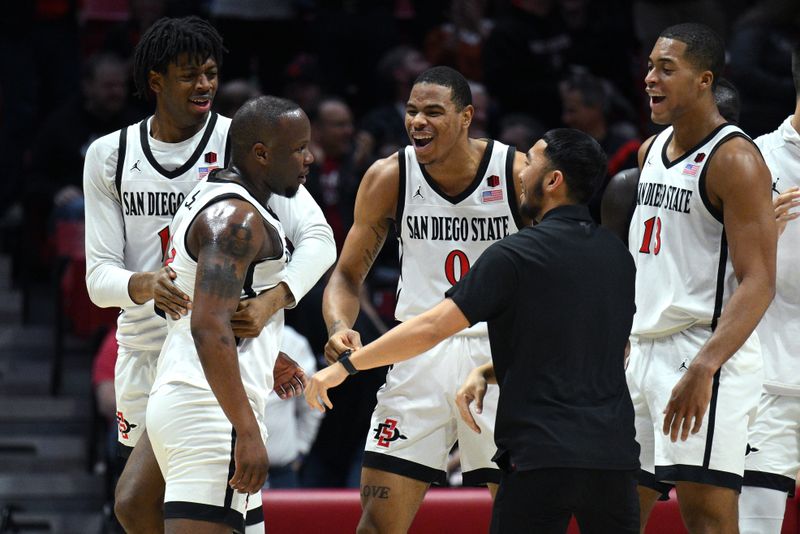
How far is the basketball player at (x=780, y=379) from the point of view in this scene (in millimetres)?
5305

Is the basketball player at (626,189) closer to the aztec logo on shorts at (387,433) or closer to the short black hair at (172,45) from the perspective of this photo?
the aztec logo on shorts at (387,433)

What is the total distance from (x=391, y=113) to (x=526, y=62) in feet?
3.92

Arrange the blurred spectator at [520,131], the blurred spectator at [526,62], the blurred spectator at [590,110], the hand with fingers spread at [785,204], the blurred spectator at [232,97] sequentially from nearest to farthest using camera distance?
the hand with fingers spread at [785,204]
the blurred spectator at [590,110]
the blurred spectator at [232,97]
the blurred spectator at [520,131]
the blurred spectator at [526,62]

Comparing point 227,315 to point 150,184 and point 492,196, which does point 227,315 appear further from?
point 492,196

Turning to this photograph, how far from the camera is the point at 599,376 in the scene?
4.31 metres

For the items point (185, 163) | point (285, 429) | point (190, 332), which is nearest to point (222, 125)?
point (185, 163)

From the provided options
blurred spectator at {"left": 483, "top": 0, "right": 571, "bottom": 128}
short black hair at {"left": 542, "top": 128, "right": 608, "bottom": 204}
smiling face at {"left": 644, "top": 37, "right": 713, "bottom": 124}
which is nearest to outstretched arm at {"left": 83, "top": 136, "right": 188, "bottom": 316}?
short black hair at {"left": 542, "top": 128, "right": 608, "bottom": 204}

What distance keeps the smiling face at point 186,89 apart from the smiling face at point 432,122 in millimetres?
827

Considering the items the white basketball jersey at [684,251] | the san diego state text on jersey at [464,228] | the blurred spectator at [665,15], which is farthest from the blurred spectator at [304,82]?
the white basketball jersey at [684,251]

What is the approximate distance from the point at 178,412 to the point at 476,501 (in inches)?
108

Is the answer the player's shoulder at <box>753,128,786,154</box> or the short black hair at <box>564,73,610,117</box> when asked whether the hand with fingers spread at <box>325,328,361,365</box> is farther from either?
the short black hair at <box>564,73,610,117</box>

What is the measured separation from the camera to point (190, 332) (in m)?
4.53

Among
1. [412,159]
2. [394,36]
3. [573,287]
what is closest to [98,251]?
[412,159]

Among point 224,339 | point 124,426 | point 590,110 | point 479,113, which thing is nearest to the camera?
point 224,339
